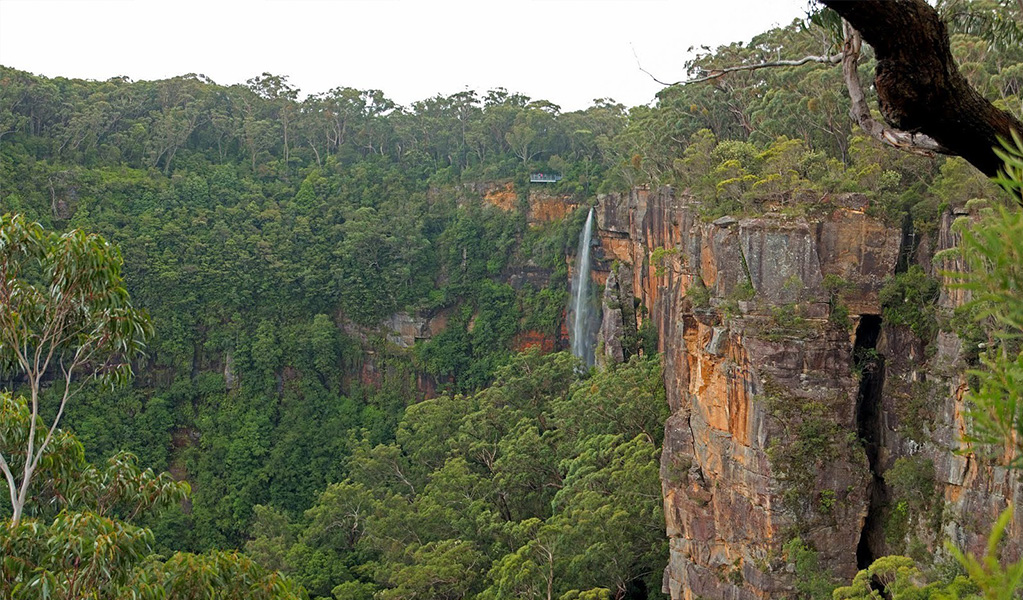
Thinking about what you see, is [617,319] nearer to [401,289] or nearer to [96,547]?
[401,289]

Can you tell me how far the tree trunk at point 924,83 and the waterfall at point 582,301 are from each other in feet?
75.9

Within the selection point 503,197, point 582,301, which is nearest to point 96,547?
point 582,301

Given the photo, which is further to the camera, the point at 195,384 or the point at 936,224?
the point at 195,384

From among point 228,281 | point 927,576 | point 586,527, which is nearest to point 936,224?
point 927,576

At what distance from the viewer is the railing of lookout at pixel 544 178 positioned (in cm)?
3102

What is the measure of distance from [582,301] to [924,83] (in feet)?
81.1

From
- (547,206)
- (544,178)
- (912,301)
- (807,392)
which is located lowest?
(807,392)

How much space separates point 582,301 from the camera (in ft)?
88.6

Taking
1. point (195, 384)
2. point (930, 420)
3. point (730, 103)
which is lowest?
point (195, 384)

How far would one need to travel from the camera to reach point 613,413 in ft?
57.6

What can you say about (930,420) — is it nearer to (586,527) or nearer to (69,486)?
(586,527)

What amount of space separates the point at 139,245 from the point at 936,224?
81.4 ft

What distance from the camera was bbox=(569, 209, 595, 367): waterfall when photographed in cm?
2603

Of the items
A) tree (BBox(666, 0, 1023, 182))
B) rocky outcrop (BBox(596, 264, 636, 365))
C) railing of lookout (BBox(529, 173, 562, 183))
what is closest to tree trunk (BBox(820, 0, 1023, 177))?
tree (BBox(666, 0, 1023, 182))
